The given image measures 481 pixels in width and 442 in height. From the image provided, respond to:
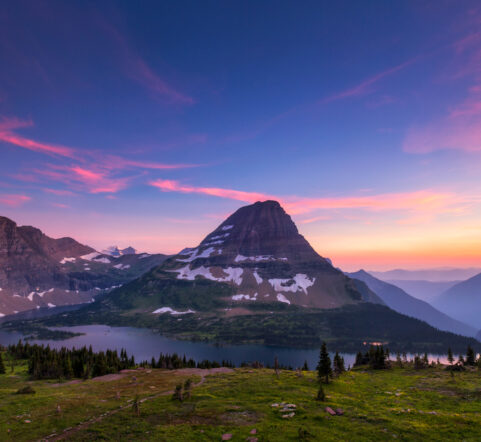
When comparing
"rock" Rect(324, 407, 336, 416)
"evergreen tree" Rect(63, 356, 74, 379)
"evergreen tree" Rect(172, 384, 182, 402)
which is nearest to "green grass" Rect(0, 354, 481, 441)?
"rock" Rect(324, 407, 336, 416)

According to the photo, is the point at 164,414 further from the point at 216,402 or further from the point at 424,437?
the point at 424,437

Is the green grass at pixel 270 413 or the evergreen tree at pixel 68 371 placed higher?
the green grass at pixel 270 413

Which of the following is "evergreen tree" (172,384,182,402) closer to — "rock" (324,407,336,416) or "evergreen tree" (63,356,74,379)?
"rock" (324,407,336,416)

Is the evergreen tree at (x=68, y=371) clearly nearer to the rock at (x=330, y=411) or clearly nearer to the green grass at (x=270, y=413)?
the green grass at (x=270, y=413)

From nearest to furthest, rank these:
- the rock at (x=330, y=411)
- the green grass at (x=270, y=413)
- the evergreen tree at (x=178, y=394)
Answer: the green grass at (x=270, y=413) < the rock at (x=330, y=411) < the evergreen tree at (x=178, y=394)

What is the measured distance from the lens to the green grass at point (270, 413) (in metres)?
35.2

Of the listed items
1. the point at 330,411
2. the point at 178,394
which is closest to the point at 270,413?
the point at 330,411

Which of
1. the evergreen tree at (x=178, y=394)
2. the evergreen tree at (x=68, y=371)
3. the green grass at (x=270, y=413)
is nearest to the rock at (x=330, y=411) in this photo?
the green grass at (x=270, y=413)

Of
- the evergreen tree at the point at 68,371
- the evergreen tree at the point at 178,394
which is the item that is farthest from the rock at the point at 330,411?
the evergreen tree at the point at 68,371

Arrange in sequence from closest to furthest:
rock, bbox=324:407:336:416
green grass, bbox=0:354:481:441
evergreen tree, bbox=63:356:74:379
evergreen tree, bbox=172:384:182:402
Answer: green grass, bbox=0:354:481:441, rock, bbox=324:407:336:416, evergreen tree, bbox=172:384:182:402, evergreen tree, bbox=63:356:74:379

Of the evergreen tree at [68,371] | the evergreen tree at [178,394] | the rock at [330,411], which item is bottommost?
the evergreen tree at [68,371]

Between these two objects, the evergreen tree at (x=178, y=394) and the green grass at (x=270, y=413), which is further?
the evergreen tree at (x=178, y=394)

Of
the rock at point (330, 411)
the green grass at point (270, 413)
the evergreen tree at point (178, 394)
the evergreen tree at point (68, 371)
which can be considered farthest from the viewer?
the evergreen tree at point (68, 371)

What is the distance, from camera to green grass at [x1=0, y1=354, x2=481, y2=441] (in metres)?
35.2
